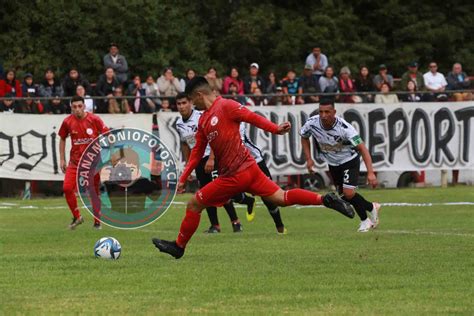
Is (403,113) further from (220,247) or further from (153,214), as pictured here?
(220,247)

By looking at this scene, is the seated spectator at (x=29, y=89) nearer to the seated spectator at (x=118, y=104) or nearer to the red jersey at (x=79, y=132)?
the seated spectator at (x=118, y=104)

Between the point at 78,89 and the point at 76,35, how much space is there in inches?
315

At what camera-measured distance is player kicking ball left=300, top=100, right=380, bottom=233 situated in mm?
16484

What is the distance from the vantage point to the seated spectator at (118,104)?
2720cm

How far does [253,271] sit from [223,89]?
697 inches

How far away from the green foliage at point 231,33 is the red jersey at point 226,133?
21663 mm

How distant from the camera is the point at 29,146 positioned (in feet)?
86.8

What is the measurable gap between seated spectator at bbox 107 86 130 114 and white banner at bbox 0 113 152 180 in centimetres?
123

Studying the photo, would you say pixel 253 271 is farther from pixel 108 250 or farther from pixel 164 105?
pixel 164 105

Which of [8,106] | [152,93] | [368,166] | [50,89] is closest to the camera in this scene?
[368,166]

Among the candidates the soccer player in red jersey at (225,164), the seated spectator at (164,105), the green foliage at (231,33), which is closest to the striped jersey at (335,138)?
the soccer player in red jersey at (225,164)

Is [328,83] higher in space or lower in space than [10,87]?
lower

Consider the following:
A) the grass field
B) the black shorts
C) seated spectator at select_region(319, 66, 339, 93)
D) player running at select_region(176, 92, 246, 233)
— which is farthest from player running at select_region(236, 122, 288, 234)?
seated spectator at select_region(319, 66, 339, 93)

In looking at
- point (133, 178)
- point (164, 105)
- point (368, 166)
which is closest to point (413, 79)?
point (164, 105)
